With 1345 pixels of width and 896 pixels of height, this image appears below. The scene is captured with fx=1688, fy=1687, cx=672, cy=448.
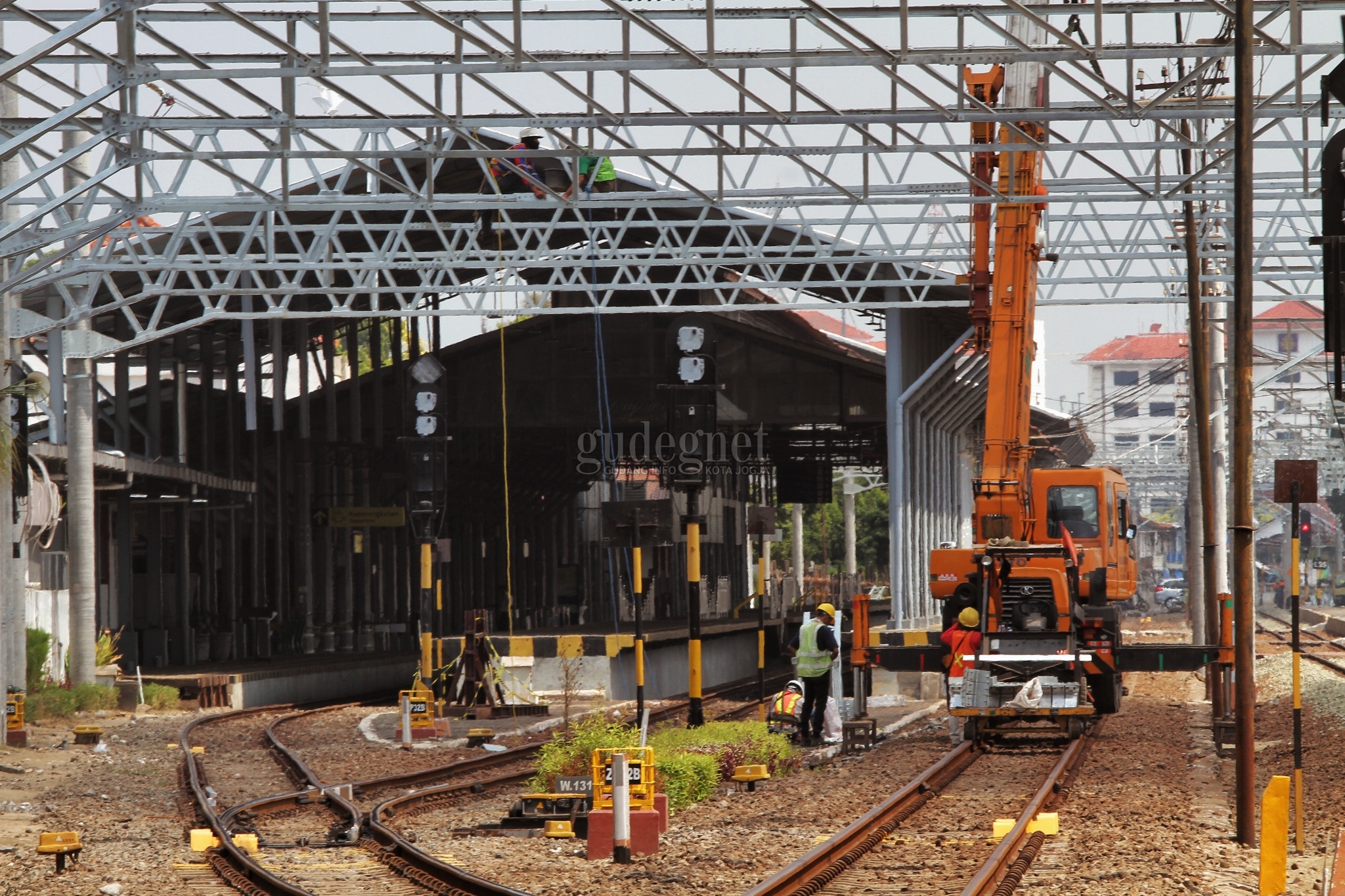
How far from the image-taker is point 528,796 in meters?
12.7

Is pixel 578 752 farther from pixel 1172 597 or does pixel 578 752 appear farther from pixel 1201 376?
pixel 1172 597

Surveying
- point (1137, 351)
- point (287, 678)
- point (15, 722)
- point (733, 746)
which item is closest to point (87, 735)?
point (15, 722)

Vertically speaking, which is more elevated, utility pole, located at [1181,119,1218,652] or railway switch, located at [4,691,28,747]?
utility pole, located at [1181,119,1218,652]

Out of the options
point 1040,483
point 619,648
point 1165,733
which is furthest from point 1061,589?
point 619,648

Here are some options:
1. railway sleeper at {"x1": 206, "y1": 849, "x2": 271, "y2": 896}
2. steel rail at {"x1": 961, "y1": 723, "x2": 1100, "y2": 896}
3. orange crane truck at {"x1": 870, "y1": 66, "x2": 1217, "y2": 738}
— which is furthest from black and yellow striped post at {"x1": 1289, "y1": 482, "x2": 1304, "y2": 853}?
railway sleeper at {"x1": 206, "y1": 849, "x2": 271, "y2": 896}

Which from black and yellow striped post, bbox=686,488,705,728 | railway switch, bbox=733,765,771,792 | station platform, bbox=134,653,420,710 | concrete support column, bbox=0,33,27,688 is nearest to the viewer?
railway switch, bbox=733,765,771,792

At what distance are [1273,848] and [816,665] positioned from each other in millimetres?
9153

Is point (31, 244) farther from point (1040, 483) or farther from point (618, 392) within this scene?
point (618, 392)

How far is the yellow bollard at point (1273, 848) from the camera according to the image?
29.3 ft

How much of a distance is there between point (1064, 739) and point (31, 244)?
12886 millimetres

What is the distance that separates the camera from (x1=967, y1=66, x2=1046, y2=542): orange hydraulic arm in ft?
59.3

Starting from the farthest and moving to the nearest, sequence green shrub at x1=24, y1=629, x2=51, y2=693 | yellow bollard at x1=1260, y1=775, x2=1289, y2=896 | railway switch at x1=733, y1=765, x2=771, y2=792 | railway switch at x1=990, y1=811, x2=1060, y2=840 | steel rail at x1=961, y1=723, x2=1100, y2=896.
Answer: green shrub at x1=24, y1=629, x2=51, y2=693 → railway switch at x1=733, y1=765, x2=771, y2=792 → railway switch at x1=990, y1=811, x2=1060, y2=840 → steel rail at x1=961, y1=723, x2=1100, y2=896 → yellow bollard at x1=1260, y1=775, x2=1289, y2=896

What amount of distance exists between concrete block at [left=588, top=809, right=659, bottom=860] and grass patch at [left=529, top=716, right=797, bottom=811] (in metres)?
0.81

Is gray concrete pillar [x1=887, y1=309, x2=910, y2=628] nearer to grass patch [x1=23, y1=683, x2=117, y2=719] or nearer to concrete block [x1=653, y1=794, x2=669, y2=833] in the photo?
grass patch [x1=23, y1=683, x2=117, y2=719]
